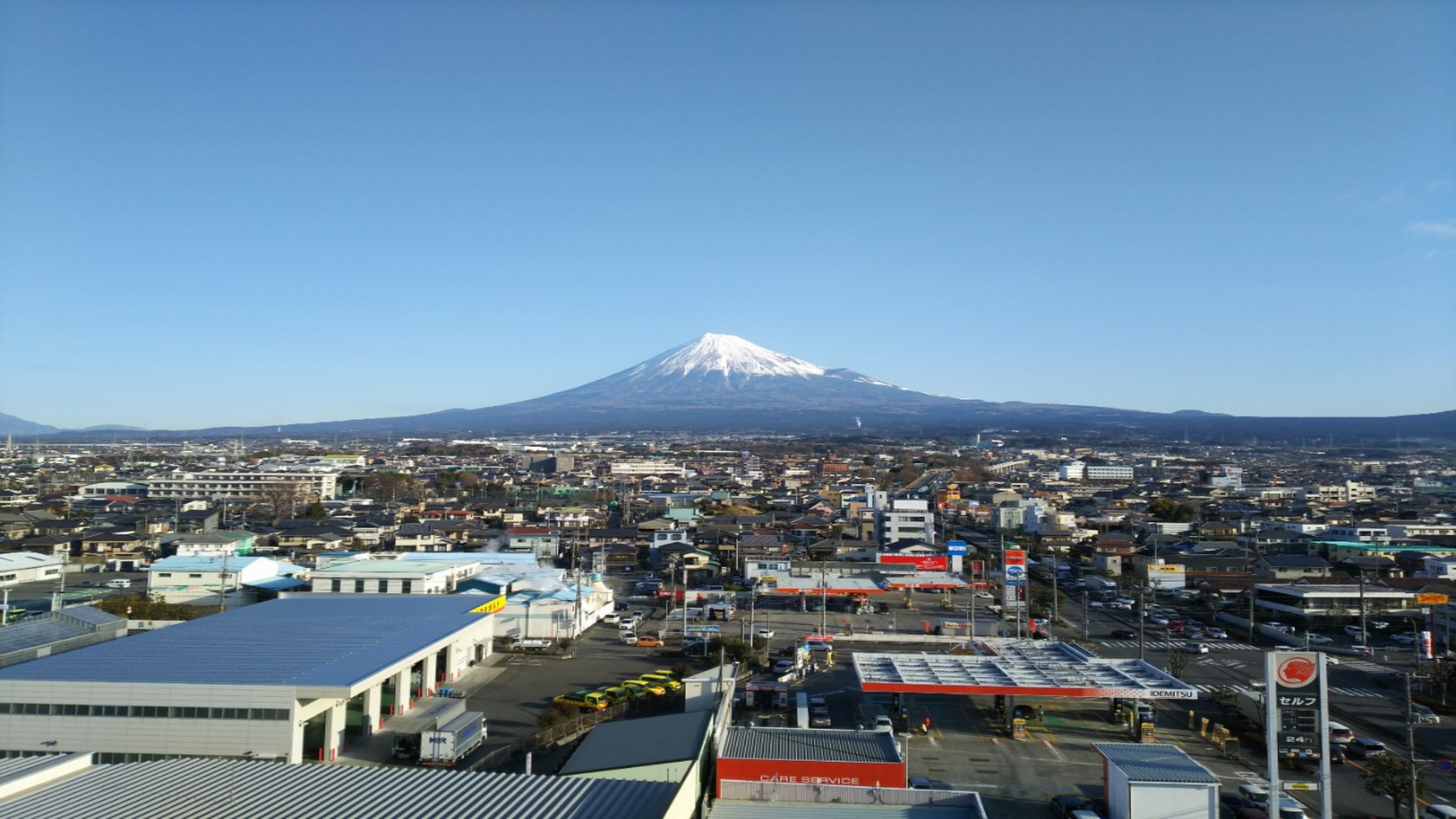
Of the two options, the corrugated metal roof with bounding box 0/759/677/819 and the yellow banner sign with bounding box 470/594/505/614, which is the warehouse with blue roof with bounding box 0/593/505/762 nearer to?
the corrugated metal roof with bounding box 0/759/677/819

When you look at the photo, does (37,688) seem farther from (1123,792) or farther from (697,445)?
(697,445)

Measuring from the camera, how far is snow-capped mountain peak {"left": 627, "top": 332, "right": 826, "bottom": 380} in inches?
5856

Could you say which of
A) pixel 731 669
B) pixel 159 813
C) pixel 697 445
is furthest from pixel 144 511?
pixel 697 445

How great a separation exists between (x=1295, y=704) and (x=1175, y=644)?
30.3 ft

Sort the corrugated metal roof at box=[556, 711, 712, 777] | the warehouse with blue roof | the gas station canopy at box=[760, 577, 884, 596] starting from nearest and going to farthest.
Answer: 1. the corrugated metal roof at box=[556, 711, 712, 777]
2. the warehouse with blue roof
3. the gas station canopy at box=[760, 577, 884, 596]

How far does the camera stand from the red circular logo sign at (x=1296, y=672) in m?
5.12

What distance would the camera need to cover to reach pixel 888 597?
17422 millimetres

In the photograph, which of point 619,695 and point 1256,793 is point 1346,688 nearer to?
point 1256,793

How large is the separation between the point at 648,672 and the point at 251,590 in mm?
8710

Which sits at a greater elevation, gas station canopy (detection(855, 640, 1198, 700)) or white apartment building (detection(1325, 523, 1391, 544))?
gas station canopy (detection(855, 640, 1198, 700))

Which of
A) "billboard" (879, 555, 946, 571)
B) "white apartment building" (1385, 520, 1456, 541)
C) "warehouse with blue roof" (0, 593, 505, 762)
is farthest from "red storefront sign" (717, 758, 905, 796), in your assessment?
"white apartment building" (1385, 520, 1456, 541)

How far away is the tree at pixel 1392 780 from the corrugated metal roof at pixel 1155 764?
119 centimetres

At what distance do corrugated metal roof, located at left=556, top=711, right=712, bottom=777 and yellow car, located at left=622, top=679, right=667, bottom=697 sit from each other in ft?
7.77

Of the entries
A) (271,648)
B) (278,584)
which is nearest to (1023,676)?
(271,648)
